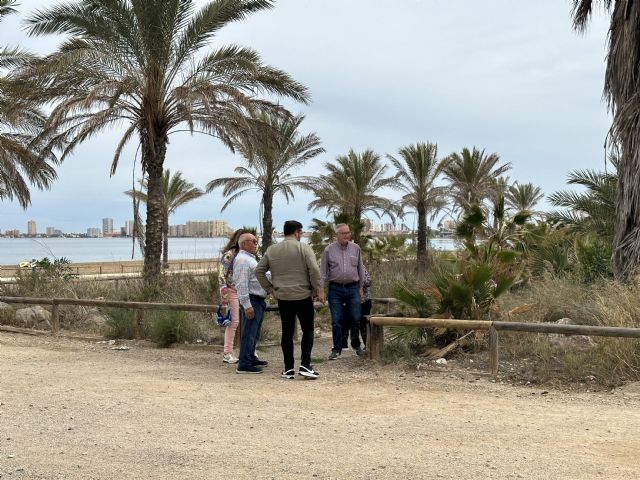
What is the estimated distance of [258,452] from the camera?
183 inches

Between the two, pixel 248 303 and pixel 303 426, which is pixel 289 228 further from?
pixel 303 426

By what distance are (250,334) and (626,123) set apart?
Result: 7958 mm

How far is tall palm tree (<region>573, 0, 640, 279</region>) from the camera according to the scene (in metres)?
11.5

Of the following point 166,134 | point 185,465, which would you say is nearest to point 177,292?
point 166,134

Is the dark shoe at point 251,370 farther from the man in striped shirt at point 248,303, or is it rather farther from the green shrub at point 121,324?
the green shrub at point 121,324

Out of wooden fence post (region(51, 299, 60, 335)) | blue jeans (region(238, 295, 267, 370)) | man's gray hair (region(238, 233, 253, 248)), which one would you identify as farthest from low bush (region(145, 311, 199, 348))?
man's gray hair (region(238, 233, 253, 248))

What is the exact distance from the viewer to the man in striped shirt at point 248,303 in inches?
304

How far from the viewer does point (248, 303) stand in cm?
767

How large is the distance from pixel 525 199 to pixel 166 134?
35.1 meters

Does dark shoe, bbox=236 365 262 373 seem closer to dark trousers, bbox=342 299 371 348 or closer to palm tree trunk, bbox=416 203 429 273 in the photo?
dark trousers, bbox=342 299 371 348

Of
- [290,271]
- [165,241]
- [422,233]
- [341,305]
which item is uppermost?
[422,233]

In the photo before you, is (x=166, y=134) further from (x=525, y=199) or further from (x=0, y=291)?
(x=525, y=199)

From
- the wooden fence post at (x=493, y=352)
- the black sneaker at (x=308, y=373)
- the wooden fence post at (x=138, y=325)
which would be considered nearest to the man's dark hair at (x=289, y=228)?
the black sneaker at (x=308, y=373)

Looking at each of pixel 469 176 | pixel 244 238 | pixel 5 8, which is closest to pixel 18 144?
pixel 5 8
